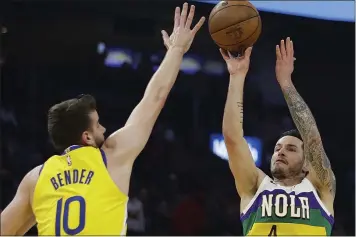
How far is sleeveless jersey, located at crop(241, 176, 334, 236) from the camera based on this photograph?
3.73 m

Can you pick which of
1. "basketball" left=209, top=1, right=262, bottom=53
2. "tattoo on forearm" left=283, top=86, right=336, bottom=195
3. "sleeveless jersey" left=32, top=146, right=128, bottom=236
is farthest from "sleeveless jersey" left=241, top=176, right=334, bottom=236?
"sleeveless jersey" left=32, top=146, right=128, bottom=236

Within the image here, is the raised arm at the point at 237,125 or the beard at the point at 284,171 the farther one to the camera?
the beard at the point at 284,171

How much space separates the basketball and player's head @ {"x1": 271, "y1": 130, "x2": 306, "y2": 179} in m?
0.64

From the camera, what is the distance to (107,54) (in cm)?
899

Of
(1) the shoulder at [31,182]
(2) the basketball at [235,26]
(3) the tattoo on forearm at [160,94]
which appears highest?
(2) the basketball at [235,26]

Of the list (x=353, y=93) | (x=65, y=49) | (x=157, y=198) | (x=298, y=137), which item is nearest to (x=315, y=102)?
(x=353, y=93)

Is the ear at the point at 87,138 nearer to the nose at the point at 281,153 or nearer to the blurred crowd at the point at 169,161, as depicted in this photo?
the nose at the point at 281,153

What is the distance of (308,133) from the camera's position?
3.98 metres

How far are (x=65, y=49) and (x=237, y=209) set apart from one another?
320 cm

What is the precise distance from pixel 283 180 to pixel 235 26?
971 millimetres

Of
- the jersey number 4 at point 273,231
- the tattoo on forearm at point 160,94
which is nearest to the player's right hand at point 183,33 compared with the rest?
the tattoo on forearm at point 160,94

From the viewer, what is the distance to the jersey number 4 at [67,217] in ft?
8.62

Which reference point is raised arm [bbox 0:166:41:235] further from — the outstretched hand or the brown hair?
the outstretched hand

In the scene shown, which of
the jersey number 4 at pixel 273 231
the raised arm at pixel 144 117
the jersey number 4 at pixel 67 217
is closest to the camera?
the jersey number 4 at pixel 67 217
